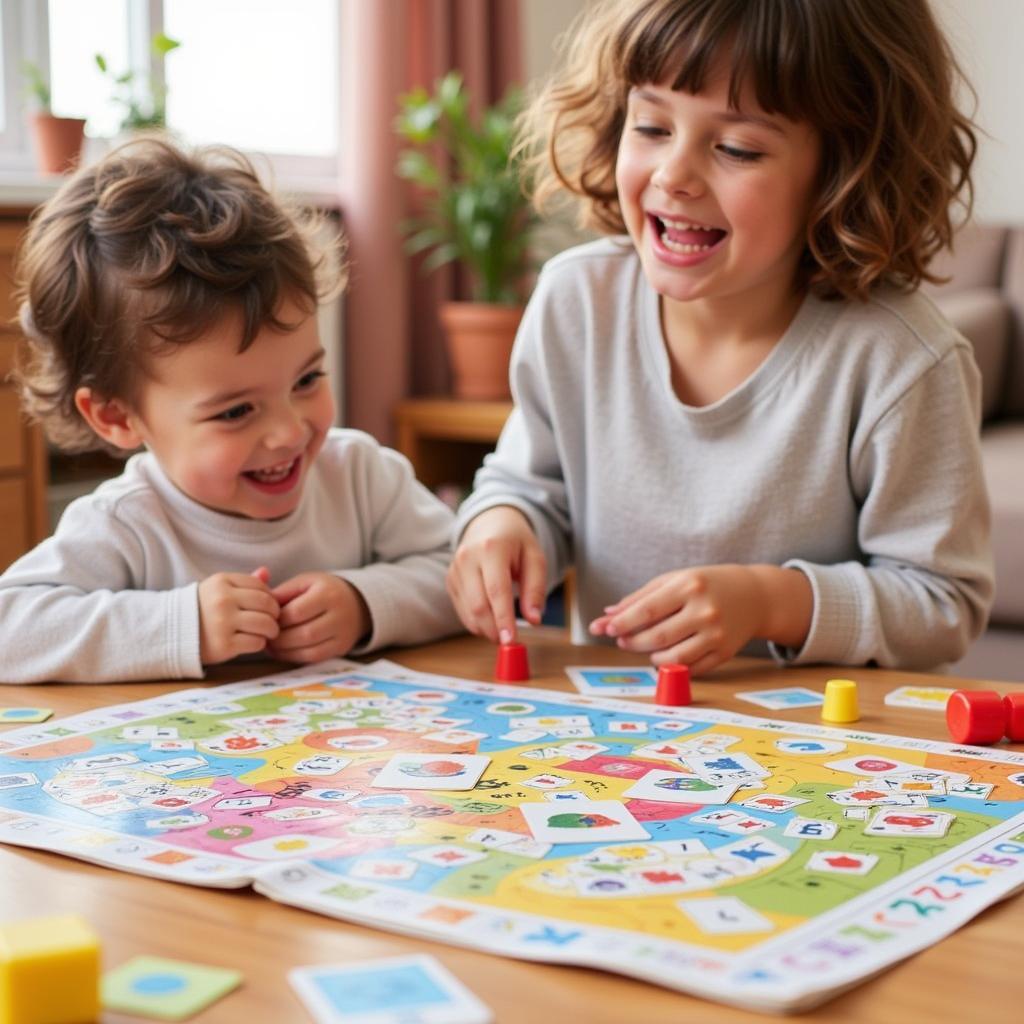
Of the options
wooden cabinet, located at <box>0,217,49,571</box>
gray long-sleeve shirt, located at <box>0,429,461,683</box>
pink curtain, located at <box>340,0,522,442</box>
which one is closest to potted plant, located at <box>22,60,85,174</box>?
wooden cabinet, located at <box>0,217,49,571</box>

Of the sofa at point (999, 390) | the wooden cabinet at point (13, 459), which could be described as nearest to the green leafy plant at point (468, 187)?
the sofa at point (999, 390)

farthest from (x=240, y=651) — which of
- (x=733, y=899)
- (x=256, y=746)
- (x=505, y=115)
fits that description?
(x=505, y=115)

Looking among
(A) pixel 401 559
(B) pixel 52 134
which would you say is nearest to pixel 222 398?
(A) pixel 401 559

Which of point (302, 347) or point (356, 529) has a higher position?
point (302, 347)

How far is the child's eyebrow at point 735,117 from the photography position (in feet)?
4.23

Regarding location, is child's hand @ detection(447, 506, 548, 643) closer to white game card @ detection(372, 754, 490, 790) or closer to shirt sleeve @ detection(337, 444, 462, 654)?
shirt sleeve @ detection(337, 444, 462, 654)

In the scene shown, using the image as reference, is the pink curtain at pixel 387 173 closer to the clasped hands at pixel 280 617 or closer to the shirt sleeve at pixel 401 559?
the shirt sleeve at pixel 401 559

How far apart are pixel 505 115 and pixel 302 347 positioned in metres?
2.65

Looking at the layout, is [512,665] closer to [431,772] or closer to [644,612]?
[644,612]

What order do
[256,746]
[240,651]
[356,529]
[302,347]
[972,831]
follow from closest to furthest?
[972,831] < [256,746] < [240,651] < [302,347] < [356,529]

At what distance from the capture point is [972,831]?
79cm

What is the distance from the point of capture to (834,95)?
1311mm

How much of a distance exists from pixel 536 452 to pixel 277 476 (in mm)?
325

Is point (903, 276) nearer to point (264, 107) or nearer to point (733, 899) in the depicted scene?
point (733, 899)
